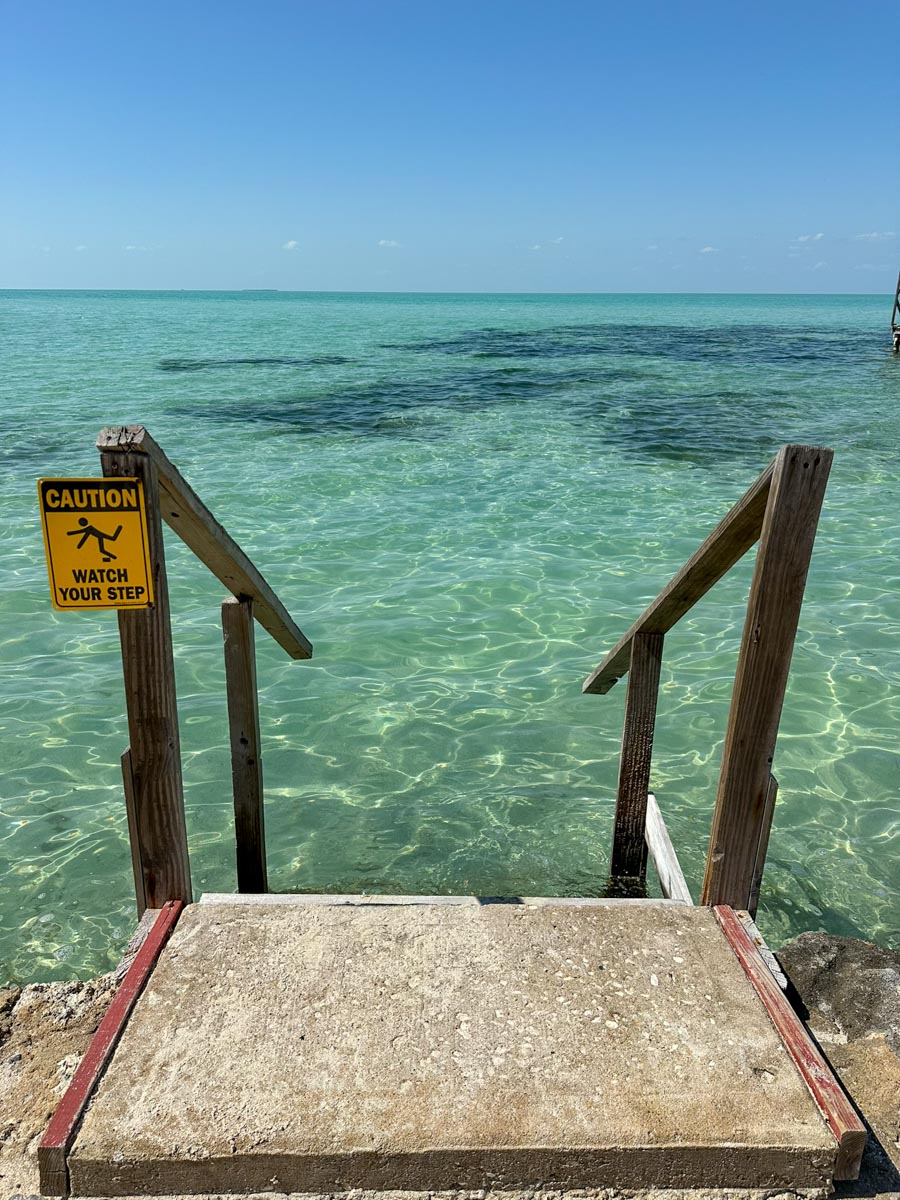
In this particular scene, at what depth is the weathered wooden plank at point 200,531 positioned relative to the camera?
2.42 m

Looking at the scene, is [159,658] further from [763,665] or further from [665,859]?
[665,859]

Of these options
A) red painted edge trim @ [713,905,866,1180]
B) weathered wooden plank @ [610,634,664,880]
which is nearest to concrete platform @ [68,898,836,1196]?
red painted edge trim @ [713,905,866,1180]

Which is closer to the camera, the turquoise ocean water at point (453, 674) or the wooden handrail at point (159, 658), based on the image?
the wooden handrail at point (159, 658)

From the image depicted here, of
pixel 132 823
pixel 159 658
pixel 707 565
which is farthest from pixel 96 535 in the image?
pixel 707 565

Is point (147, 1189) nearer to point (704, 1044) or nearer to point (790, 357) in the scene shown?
point (704, 1044)

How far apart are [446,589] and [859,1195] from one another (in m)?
7.03

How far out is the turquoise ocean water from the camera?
4.78 m

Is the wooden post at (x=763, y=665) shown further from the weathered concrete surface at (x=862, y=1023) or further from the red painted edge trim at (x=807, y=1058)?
the weathered concrete surface at (x=862, y=1023)

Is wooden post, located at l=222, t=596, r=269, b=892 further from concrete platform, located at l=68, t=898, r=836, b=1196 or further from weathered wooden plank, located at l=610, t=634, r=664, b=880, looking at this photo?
weathered wooden plank, located at l=610, t=634, r=664, b=880

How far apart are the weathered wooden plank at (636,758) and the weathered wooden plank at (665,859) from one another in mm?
57

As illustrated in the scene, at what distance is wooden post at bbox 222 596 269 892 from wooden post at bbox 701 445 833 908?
179 cm

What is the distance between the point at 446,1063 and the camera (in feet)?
7.81

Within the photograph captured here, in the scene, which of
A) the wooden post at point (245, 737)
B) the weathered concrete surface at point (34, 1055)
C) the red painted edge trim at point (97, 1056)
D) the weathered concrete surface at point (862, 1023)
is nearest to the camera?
the red painted edge trim at point (97, 1056)

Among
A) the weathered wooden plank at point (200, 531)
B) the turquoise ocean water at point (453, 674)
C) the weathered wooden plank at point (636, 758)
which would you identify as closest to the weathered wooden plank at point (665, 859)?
the weathered wooden plank at point (636, 758)
